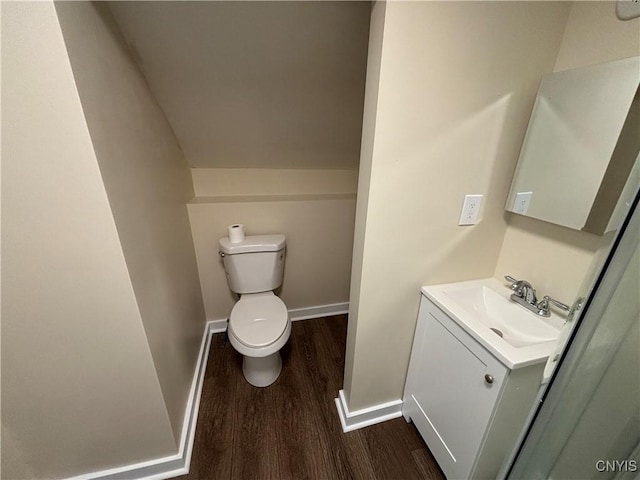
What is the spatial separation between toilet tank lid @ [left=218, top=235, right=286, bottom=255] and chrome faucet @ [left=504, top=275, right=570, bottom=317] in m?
1.25

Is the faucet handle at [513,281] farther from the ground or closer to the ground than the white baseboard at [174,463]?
farther from the ground

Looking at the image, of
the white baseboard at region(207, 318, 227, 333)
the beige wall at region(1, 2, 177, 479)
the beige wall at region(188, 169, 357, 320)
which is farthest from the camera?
the white baseboard at region(207, 318, 227, 333)

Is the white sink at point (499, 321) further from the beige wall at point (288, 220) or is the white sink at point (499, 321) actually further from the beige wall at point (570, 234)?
the beige wall at point (288, 220)

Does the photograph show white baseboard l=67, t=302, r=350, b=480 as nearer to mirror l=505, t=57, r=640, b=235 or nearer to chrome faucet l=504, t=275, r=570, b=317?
chrome faucet l=504, t=275, r=570, b=317

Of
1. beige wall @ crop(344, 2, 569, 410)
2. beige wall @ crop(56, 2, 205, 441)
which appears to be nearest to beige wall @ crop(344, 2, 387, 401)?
beige wall @ crop(344, 2, 569, 410)

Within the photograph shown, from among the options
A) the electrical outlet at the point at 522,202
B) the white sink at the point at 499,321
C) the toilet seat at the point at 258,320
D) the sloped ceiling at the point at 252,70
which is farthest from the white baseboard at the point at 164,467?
the electrical outlet at the point at 522,202

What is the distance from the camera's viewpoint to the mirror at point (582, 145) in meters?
0.77

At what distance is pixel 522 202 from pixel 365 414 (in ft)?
4.16

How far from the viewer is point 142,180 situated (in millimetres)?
926

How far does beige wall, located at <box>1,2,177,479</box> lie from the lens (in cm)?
58

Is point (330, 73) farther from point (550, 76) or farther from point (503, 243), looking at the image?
point (503, 243)

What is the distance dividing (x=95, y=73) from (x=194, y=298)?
126 cm

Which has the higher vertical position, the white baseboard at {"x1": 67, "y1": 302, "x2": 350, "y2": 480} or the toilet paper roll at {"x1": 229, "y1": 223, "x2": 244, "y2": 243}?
the toilet paper roll at {"x1": 229, "y1": 223, "x2": 244, "y2": 243}

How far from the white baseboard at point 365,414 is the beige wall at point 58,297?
816 mm
